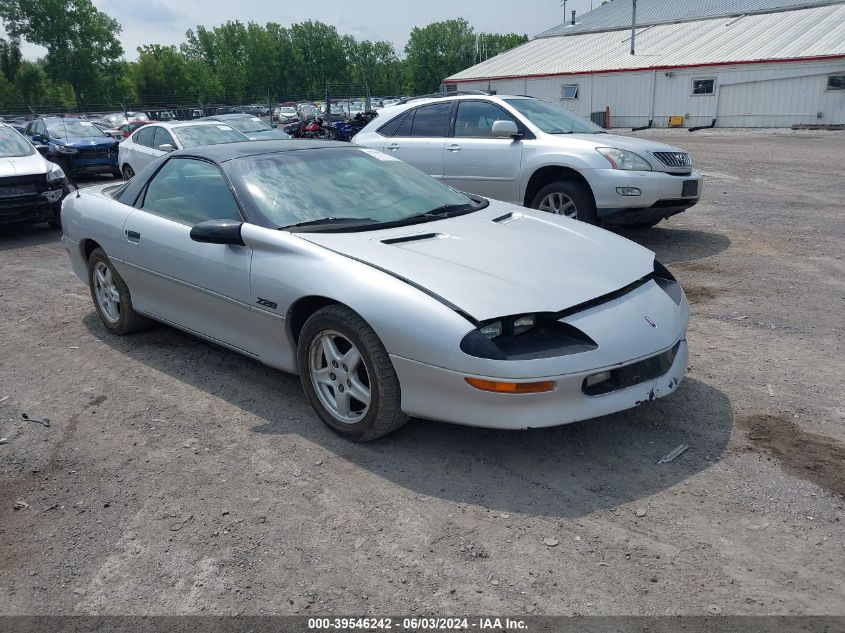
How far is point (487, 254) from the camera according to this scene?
3.76 m

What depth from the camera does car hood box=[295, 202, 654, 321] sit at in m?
3.32

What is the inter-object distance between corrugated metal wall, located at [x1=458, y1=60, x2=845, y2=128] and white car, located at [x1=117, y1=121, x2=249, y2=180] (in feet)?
77.5

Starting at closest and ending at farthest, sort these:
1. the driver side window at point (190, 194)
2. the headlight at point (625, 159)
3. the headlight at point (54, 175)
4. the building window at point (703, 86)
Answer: the driver side window at point (190, 194) → the headlight at point (625, 159) → the headlight at point (54, 175) → the building window at point (703, 86)

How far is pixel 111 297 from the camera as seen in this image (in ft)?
17.7

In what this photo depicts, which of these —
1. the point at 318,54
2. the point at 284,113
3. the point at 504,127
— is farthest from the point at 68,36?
the point at 504,127

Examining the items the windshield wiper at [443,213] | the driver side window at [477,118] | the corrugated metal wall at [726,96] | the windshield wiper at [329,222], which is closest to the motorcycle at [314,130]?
the corrugated metal wall at [726,96]

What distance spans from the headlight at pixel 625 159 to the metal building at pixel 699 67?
2407 cm

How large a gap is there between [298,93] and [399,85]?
14.2m

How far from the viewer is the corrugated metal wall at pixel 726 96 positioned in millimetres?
27141

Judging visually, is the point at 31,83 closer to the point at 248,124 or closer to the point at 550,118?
the point at 248,124

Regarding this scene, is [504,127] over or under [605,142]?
over

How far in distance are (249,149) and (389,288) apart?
1.90m

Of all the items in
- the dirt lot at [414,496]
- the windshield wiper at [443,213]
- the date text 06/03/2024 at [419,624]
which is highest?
the windshield wiper at [443,213]

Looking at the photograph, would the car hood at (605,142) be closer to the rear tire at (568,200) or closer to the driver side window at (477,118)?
the rear tire at (568,200)
